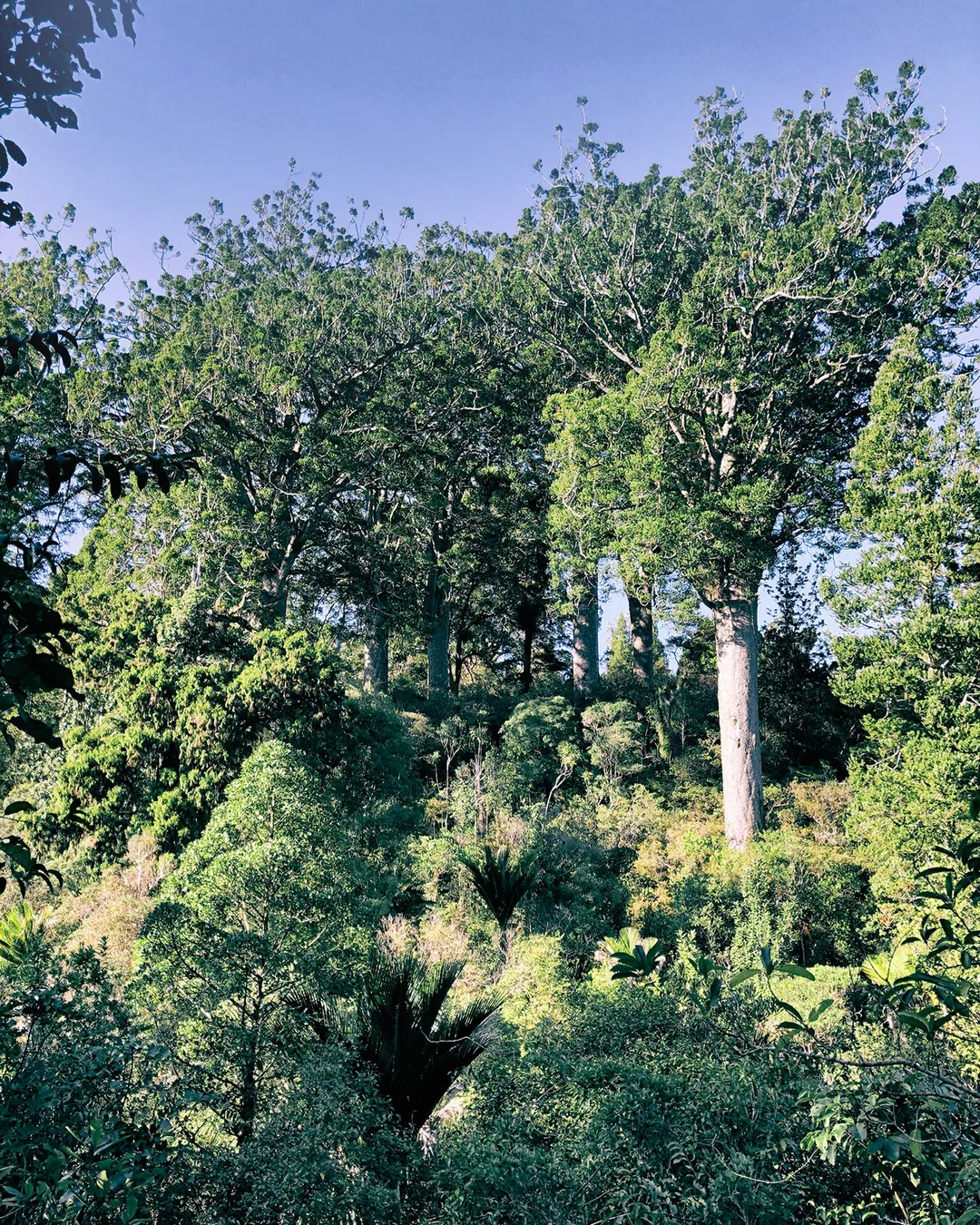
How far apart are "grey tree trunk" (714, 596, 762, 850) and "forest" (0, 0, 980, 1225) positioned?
91 millimetres

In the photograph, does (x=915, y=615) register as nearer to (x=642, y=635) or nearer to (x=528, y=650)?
(x=642, y=635)

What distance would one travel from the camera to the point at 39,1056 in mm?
4289

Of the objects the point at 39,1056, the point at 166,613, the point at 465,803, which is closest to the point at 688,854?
the point at 465,803

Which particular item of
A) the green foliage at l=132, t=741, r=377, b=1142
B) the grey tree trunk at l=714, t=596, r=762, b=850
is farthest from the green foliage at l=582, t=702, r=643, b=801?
the green foliage at l=132, t=741, r=377, b=1142

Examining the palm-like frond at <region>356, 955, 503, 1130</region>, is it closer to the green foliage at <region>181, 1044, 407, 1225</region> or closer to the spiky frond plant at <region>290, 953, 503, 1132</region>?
the spiky frond plant at <region>290, 953, 503, 1132</region>

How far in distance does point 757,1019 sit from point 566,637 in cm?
2168

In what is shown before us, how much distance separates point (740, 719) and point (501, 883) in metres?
6.13

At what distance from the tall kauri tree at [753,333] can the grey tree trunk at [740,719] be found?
3 centimetres

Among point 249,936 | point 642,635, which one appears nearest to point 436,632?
point 642,635

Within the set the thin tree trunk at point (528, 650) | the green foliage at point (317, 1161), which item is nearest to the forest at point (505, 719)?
the green foliage at point (317, 1161)

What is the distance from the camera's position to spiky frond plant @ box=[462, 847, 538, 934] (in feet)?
38.3

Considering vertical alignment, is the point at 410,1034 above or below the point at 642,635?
below

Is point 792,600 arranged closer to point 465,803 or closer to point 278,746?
point 465,803

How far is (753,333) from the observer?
17.0 metres
